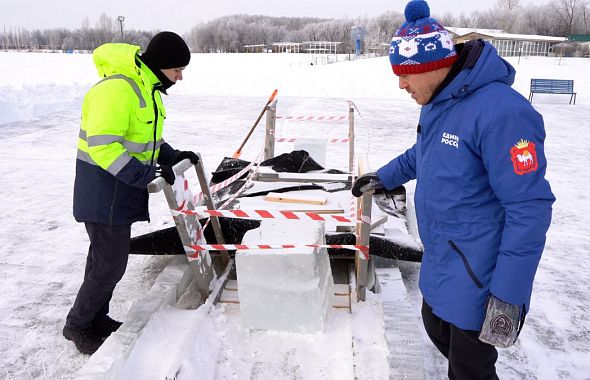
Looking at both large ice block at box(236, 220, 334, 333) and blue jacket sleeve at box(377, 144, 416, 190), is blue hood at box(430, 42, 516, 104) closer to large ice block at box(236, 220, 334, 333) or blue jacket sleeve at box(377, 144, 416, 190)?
blue jacket sleeve at box(377, 144, 416, 190)

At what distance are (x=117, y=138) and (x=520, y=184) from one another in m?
1.92

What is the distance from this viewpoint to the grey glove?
5.40 feet

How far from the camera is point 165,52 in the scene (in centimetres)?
270

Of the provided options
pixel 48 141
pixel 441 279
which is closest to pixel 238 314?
pixel 441 279

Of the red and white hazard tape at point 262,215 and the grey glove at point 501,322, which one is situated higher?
the grey glove at point 501,322

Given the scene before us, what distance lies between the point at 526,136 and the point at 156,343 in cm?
222

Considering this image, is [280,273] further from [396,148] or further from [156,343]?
[396,148]

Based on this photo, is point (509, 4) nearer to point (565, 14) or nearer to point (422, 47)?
point (565, 14)

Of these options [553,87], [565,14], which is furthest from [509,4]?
[553,87]

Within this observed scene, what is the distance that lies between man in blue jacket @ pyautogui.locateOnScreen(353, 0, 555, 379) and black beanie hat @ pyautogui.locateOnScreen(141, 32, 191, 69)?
1363 millimetres

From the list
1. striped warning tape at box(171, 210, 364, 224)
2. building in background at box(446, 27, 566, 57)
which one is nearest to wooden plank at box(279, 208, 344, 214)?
striped warning tape at box(171, 210, 364, 224)

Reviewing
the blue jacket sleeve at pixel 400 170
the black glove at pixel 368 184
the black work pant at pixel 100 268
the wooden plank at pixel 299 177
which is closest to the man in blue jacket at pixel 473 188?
the blue jacket sleeve at pixel 400 170

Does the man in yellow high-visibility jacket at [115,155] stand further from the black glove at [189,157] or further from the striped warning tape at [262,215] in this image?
the striped warning tape at [262,215]

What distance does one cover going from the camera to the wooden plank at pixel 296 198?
4547 millimetres
